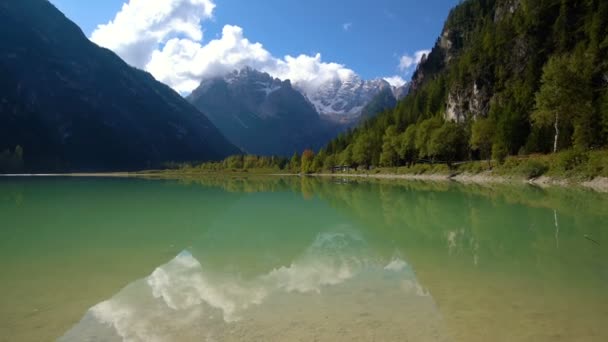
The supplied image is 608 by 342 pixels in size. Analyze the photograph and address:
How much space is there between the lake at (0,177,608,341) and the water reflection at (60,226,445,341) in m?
0.03

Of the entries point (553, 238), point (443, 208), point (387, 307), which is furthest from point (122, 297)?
point (443, 208)

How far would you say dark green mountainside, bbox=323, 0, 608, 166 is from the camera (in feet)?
176

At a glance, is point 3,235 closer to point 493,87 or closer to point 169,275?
point 169,275

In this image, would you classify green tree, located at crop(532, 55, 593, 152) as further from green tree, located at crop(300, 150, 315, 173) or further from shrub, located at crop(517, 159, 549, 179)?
green tree, located at crop(300, 150, 315, 173)

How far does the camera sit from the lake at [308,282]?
6199 millimetres

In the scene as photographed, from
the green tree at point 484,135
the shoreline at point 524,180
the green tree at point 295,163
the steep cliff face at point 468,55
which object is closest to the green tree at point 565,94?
the shoreline at point 524,180

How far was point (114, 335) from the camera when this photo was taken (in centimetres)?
621

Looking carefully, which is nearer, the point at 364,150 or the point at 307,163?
the point at 364,150

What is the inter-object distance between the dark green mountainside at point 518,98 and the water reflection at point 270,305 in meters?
47.1

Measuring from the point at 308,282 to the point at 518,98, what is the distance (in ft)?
270

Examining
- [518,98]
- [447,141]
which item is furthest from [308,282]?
[518,98]

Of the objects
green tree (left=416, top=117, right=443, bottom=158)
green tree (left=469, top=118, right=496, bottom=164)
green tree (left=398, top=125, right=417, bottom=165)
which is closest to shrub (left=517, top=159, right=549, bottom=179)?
green tree (left=469, top=118, right=496, bottom=164)

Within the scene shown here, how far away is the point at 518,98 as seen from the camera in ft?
254

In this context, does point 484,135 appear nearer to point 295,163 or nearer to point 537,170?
point 537,170
